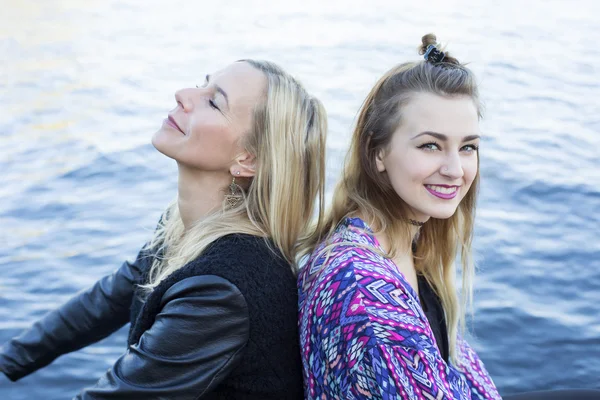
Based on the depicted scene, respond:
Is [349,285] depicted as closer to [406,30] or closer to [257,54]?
[257,54]

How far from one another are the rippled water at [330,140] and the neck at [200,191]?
136 cm

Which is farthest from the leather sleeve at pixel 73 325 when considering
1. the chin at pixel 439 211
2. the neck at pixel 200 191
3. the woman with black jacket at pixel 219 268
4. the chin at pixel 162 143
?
the chin at pixel 439 211

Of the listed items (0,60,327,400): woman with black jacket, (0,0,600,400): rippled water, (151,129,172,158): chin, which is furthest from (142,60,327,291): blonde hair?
(0,0,600,400): rippled water

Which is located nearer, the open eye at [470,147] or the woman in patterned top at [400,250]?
the woman in patterned top at [400,250]

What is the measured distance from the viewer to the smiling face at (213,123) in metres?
2.28

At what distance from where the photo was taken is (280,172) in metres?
2.29

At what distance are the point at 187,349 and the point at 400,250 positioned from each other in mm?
769

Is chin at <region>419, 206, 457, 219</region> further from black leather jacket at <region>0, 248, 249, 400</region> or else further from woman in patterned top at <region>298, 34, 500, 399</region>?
black leather jacket at <region>0, 248, 249, 400</region>

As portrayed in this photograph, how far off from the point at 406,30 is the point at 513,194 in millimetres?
3684

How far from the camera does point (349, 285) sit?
6.40 feet

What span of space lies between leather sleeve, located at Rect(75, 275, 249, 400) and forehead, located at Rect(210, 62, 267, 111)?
562 millimetres

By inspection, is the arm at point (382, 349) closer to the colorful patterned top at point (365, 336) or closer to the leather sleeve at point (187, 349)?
the colorful patterned top at point (365, 336)

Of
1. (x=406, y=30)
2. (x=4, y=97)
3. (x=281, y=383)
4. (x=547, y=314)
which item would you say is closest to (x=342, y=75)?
(x=406, y=30)

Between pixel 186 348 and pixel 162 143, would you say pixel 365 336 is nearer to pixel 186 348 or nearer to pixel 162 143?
pixel 186 348
